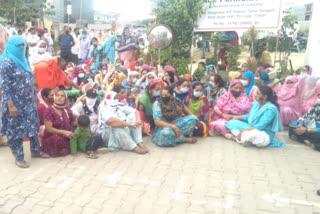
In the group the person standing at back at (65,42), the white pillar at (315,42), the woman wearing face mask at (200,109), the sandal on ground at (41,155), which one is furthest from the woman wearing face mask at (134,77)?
the person standing at back at (65,42)

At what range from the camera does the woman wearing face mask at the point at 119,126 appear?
13.0 feet

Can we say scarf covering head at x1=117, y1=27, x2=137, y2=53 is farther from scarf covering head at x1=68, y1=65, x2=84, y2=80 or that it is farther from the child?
the child

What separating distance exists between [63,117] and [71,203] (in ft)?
4.53

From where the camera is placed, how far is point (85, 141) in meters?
3.90

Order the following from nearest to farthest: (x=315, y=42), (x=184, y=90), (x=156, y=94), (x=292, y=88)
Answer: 1. (x=156, y=94)
2. (x=184, y=90)
3. (x=292, y=88)
4. (x=315, y=42)

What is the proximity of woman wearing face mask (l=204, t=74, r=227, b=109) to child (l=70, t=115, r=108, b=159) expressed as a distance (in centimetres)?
224

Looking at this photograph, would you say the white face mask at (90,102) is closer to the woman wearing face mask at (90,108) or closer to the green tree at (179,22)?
the woman wearing face mask at (90,108)

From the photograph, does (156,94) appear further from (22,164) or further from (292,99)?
(292,99)

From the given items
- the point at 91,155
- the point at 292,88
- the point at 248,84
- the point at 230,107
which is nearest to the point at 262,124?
the point at 230,107

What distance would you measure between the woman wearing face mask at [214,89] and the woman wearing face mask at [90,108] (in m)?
2.05

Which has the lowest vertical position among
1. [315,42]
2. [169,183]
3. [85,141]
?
[169,183]

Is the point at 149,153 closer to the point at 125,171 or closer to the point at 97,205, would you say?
the point at 125,171

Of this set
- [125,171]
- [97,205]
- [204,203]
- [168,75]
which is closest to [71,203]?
[97,205]

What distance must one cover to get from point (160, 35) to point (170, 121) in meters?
3.33
